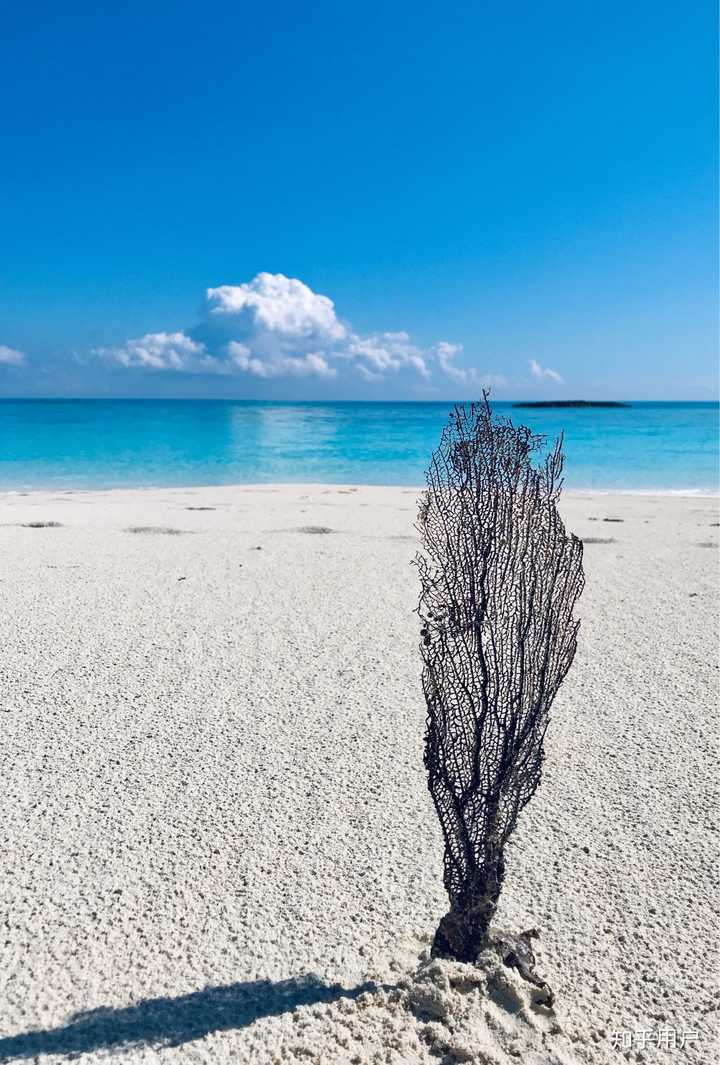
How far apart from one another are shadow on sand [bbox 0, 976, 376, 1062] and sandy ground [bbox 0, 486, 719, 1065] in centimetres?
1

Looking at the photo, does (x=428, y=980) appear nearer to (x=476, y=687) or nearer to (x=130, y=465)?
(x=476, y=687)

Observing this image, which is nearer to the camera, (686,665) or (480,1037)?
(480,1037)

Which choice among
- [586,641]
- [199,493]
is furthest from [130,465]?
[586,641]

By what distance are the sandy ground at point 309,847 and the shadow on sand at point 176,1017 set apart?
12 millimetres

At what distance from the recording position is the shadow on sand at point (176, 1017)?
2910 millimetres

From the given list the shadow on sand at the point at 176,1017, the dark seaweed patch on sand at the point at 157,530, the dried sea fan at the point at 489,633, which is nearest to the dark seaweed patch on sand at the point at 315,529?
the dark seaweed patch on sand at the point at 157,530

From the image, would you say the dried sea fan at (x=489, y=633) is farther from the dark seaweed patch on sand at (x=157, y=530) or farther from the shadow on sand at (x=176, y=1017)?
the dark seaweed patch on sand at (x=157, y=530)

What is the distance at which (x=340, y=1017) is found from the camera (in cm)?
301

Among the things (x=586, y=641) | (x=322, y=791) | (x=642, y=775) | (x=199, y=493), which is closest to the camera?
(x=322, y=791)

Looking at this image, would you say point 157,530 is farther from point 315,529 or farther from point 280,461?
point 280,461

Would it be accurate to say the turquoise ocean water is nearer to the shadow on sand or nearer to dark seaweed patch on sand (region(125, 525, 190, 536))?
dark seaweed patch on sand (region(125, 525, 190, 536))

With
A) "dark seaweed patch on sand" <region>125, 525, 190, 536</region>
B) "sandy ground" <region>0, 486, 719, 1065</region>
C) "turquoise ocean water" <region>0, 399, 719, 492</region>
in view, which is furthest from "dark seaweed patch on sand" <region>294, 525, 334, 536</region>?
"turquoise ocean water" <region>0, 399, 719, 492</region>

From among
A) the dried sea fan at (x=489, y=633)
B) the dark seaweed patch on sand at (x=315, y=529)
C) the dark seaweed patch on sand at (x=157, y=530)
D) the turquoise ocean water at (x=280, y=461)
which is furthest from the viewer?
the turquoise ocean water at (x=280, y=461)

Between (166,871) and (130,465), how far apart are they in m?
30.3
